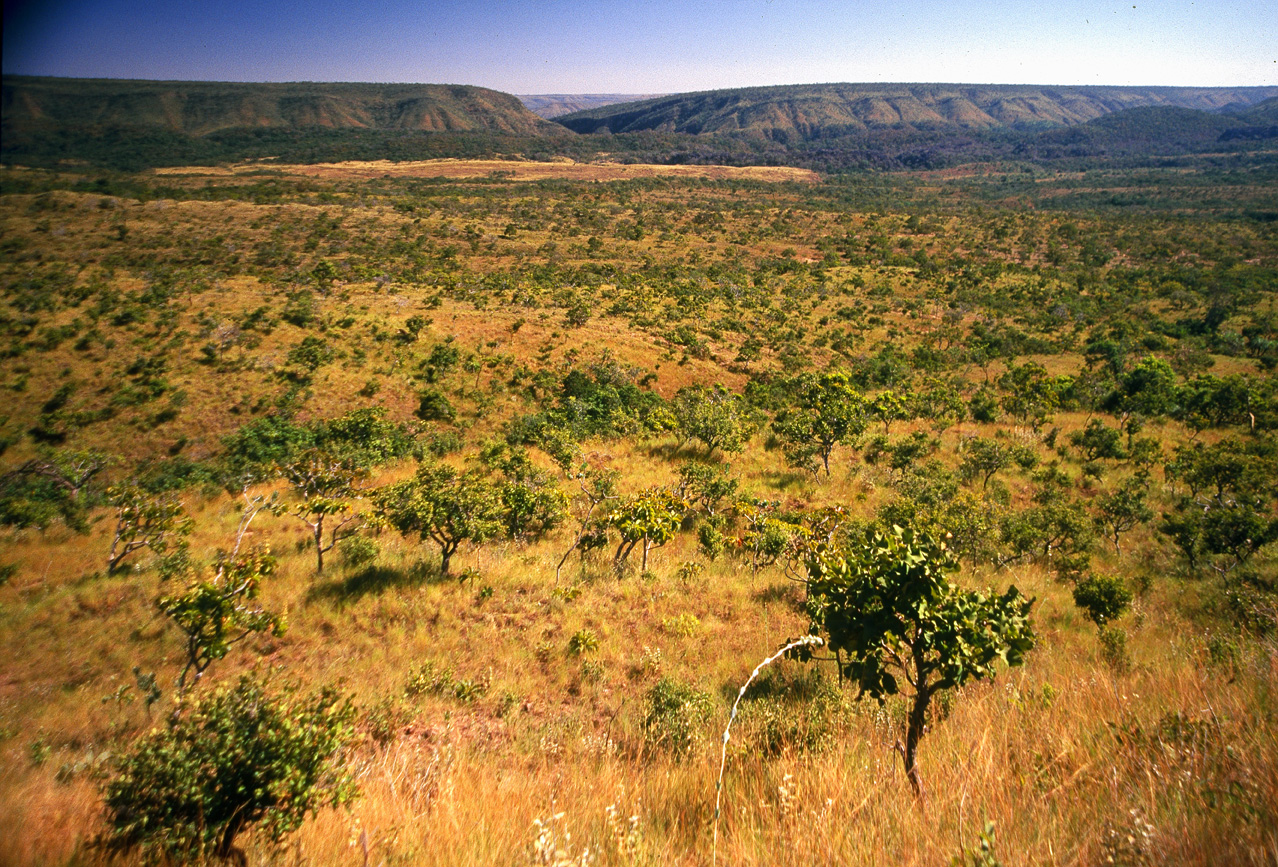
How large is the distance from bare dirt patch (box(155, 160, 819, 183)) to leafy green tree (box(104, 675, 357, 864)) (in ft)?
344

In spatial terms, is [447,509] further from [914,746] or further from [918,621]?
[914,746]

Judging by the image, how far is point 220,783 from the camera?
12.3 ft

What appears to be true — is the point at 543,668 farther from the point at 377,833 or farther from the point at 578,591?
the point at 377,833

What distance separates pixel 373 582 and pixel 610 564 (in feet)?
16.4

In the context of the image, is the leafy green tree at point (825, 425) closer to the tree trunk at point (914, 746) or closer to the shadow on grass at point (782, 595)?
the shadow on grass at point (782, 595)

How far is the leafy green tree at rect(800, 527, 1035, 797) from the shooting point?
4.44 meters

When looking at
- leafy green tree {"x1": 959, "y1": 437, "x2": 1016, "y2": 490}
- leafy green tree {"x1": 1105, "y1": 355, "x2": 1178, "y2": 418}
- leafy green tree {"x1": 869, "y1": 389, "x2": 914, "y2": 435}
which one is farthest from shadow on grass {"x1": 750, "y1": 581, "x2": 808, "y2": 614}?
leafy green tree {"x1": 1105, "y1": 355, "x2": 1178, "y2": 418}

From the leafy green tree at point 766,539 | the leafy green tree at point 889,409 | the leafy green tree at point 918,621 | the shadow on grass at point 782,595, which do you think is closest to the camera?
the leafy green tree at point 918,621

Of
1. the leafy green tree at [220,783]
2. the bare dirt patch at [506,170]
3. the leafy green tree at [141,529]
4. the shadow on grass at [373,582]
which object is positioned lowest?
the shadow on grass at [373,582]

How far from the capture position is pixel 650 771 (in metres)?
4.81

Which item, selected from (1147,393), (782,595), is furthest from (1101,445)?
(782,595)

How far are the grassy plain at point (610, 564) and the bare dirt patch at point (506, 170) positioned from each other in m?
35.8

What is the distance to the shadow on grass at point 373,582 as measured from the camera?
34.8 ft

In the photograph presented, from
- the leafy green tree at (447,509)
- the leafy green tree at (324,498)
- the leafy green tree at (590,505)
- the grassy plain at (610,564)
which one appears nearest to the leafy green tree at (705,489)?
the grassy plain at (610,564)
